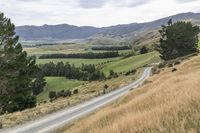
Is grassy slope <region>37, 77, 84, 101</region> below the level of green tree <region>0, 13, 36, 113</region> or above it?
below

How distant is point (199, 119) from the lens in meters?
9.91

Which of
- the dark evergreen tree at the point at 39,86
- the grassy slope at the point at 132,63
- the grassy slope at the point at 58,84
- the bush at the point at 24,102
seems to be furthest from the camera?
the grassy slope at the point at 132,63

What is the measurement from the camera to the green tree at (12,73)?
73500 mm

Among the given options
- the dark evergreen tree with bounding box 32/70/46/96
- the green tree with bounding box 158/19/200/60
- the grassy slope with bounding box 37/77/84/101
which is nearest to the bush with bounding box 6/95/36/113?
the green tree with bounding box 158/19/200/60

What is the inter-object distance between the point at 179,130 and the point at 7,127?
71.3 ft

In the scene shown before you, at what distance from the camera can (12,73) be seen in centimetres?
7656

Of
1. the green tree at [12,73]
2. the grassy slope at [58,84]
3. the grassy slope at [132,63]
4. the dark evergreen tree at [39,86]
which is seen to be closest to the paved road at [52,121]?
the green tree at [12,73]

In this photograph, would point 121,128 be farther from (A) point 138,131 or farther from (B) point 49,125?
(B) point 49,125

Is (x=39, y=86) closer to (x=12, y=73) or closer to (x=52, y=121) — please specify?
(x=12, y=73)

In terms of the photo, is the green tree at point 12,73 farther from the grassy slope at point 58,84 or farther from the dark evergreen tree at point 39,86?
the dark evergreen tree at point 39,86

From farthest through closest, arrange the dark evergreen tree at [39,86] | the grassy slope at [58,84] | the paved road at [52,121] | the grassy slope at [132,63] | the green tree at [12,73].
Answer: the grassy slope at [132,63] < the dark evergreen tree at [39,86] < the grassy slope at [58,84] < the green tree at [12,73] < the paved road at [52,121]

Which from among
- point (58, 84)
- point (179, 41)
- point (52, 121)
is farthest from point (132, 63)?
point (52, 121)

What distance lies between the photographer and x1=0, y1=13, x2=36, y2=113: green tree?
7350 cm

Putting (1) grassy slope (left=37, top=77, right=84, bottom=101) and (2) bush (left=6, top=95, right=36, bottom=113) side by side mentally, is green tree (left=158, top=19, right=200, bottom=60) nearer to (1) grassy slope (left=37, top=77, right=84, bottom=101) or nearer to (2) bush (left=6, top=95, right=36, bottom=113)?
(1) grassy slope (left=37, top=77, right=84, bottom=101)
